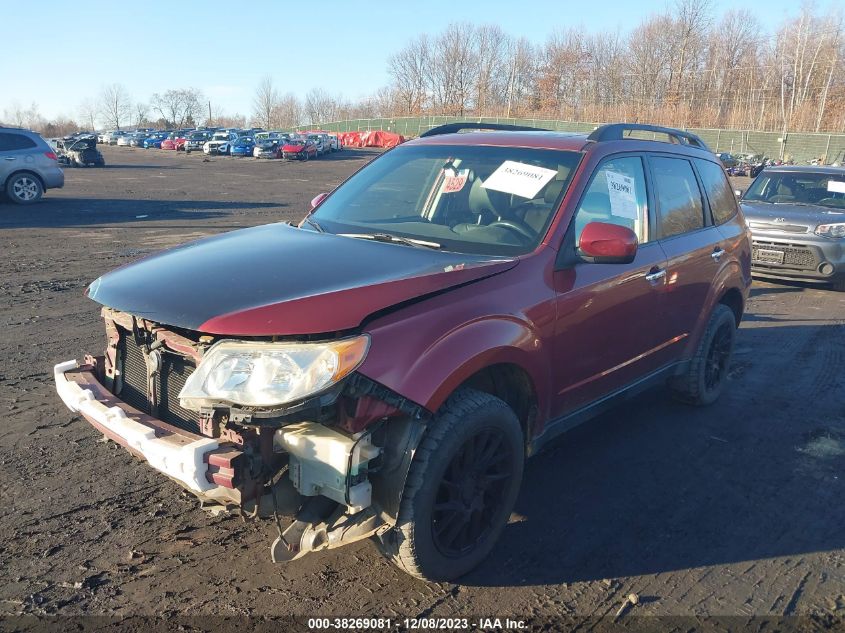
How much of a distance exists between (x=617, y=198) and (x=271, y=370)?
242 centimetres

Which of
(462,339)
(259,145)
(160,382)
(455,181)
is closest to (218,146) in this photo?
(259,145)

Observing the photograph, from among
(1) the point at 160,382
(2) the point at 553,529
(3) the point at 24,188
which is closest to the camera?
(1) the point at 160,382

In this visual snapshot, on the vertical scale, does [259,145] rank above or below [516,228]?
below

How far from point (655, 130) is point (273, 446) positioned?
3518 millimetres

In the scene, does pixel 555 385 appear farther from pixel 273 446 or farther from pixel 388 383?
pixel 273 446

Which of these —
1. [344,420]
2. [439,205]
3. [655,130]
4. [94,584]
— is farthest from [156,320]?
[655,130]

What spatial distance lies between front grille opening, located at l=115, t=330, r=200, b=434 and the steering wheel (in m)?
1.72

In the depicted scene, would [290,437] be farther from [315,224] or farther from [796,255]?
[796,255]

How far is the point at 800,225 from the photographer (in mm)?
9859

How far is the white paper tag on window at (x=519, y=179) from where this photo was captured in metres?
3.79

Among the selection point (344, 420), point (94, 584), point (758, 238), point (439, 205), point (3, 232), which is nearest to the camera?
point (344, 420)

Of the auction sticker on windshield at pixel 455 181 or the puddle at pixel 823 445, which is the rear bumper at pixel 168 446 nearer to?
the auction sticker on windshield at pixel 455 181

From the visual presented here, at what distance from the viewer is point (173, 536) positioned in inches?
132

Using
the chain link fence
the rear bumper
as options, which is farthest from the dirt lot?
the chain link fence
